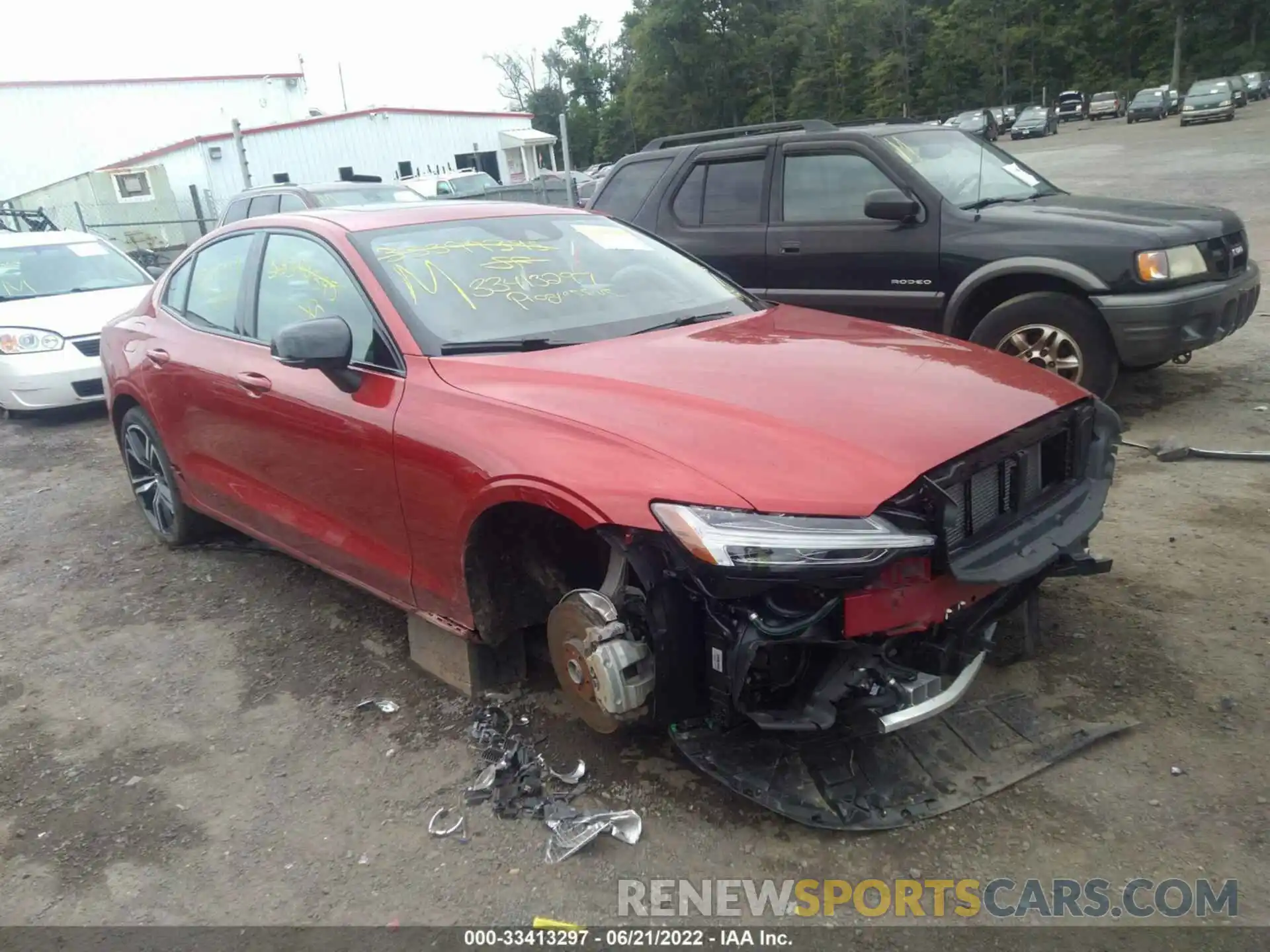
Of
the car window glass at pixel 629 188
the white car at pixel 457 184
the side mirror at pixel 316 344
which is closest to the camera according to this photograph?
the side mirror at pixel 316 344

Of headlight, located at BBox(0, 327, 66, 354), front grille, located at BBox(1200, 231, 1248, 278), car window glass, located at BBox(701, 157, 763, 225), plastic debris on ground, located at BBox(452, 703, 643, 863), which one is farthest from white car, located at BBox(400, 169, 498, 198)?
plastic debris on ground, located at BBox(452, 703, 643, 863)

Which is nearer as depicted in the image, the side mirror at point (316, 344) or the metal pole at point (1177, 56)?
the side mirror at point (316, 344)

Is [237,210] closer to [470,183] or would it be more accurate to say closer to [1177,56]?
[470,183]

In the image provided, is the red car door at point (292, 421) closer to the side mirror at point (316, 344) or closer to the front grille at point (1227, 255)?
the side mirror at point (316, 344)

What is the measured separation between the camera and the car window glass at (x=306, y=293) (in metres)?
3.45

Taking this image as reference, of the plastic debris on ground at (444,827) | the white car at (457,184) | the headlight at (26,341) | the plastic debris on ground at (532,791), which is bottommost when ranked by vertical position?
the plastic debris on ground at (444,827)

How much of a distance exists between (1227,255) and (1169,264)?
59cm

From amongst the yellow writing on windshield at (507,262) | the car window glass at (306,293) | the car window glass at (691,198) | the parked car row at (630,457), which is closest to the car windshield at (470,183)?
the car window glass at (691,198)

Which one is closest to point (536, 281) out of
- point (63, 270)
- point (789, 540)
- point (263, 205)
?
point (789, 540)

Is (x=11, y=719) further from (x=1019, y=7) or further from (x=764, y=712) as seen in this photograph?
(x=1019, y=7)

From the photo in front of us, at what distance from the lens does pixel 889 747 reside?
9.44 ft

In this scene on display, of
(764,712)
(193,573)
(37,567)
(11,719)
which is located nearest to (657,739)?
(764,712)

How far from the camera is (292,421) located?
3.64 metres

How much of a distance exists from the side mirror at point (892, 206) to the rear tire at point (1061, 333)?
0.79 meters
